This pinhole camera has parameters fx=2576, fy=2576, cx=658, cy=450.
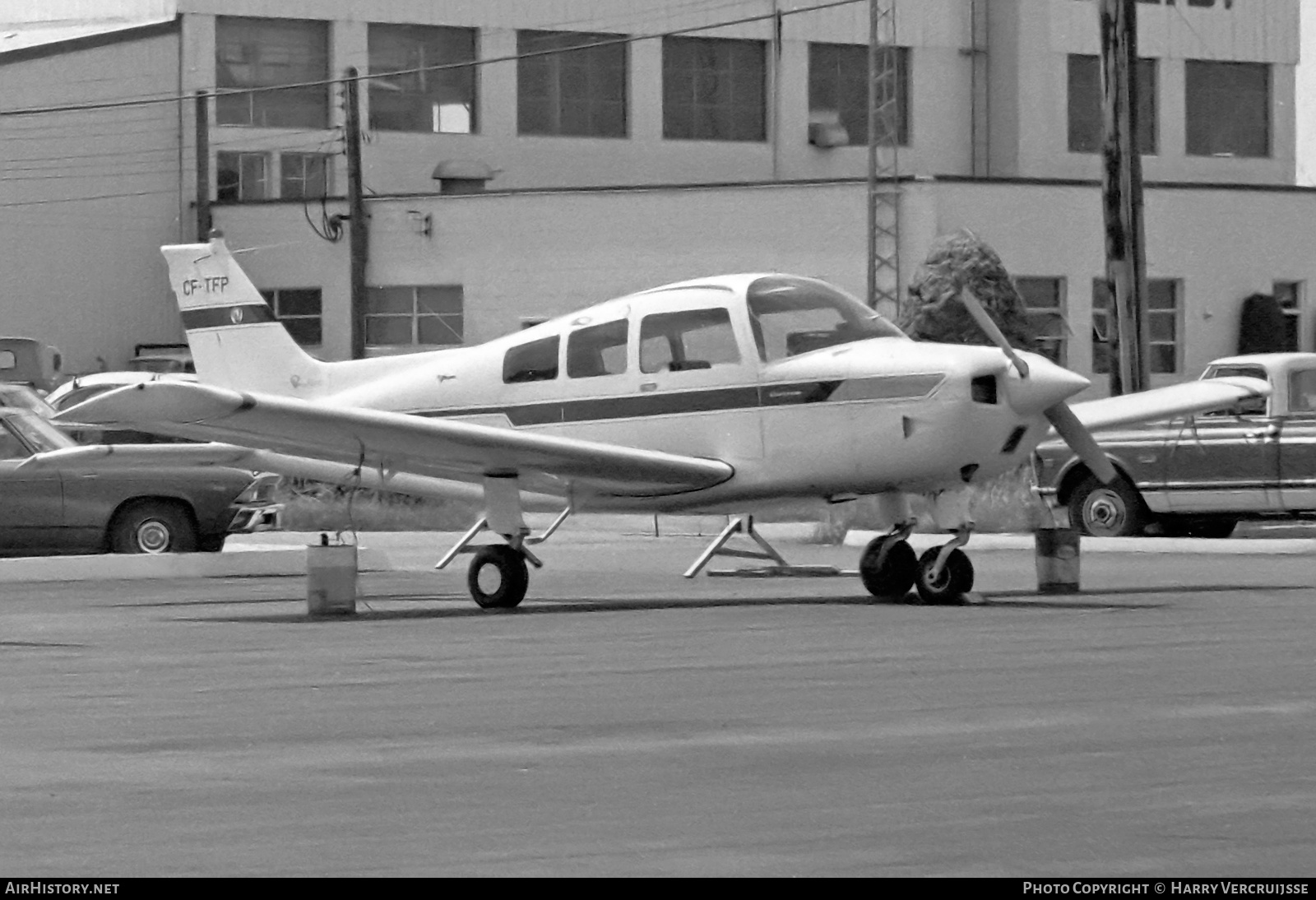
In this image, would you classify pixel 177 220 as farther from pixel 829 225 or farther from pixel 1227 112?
pixel 1227 112

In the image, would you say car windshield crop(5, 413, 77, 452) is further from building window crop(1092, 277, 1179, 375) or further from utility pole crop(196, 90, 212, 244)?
building window crop(1092, 277, 1179, 375)

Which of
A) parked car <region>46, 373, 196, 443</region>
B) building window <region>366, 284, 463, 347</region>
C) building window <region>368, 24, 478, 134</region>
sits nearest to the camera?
parked car <region>46, 373, 196, 443</region>

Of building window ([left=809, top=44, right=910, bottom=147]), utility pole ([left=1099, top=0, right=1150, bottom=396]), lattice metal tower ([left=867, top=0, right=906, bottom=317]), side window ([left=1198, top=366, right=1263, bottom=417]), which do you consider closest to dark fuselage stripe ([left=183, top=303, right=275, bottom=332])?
side window ([left=1198, top=366, right=1263, bottom=417])

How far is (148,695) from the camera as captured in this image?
12250 mm

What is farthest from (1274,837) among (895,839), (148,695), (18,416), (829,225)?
(829,225)

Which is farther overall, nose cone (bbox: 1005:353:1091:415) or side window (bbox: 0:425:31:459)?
side window (bbox: 0:425:31:459)

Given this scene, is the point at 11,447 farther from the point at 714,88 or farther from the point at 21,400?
the point at 714,88

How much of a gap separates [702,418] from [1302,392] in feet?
32.1

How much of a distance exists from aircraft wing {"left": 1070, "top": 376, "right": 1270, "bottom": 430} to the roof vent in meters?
34.7

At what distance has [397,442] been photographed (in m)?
18.2

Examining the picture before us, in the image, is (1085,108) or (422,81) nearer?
(422,81)

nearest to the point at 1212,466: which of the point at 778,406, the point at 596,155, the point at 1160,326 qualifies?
the point at 778,406

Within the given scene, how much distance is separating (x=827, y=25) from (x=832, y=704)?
164ft

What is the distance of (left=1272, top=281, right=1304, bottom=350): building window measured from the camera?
179 ft
